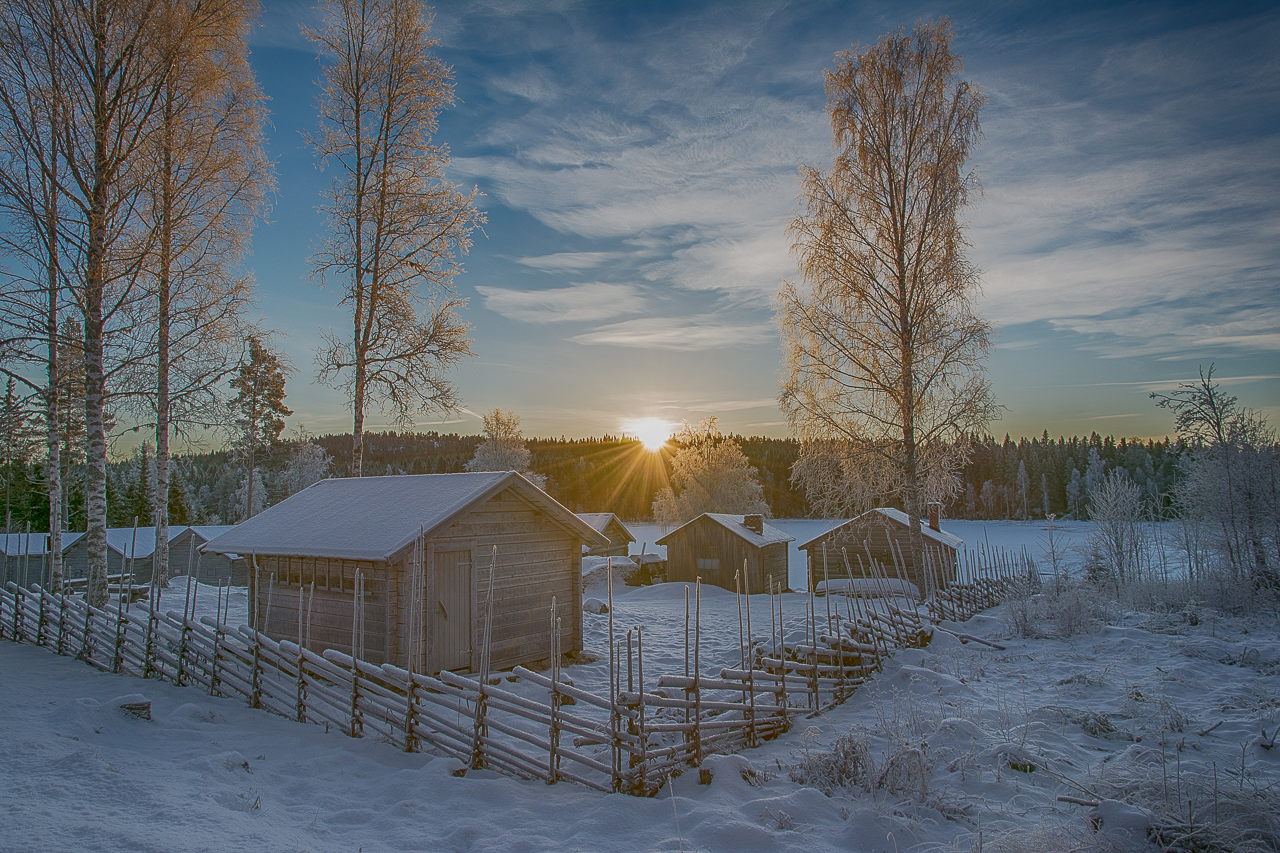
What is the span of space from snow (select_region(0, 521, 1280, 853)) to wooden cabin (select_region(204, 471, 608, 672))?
226 cm

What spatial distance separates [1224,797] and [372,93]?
1743 cm

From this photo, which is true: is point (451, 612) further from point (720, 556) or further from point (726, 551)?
point (720, 556)

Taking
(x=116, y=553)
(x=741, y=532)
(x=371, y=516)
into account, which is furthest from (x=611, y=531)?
(x=371, y=516)

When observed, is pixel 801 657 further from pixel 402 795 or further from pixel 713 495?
pixel 713 495

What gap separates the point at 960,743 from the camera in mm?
6984

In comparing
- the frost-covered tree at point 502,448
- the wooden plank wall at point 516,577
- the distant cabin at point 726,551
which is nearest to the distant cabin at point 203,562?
the frost-covered tree at point 502,448

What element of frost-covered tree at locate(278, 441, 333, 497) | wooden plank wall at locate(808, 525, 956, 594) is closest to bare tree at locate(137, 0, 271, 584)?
wooden plank wall at locate(808, 525, 956, 594)

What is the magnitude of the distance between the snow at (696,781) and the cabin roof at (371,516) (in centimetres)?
265

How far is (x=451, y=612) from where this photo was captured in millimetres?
11148

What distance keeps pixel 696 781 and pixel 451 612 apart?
19.9ft

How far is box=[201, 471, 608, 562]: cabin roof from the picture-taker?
1057 cm

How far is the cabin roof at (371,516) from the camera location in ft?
34.7

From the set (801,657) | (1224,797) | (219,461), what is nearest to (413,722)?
(801,657)

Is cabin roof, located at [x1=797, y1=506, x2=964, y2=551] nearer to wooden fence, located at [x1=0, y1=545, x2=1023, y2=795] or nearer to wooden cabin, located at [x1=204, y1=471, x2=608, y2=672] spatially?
wooden fence, located at [x1=0, y1=545, x2=1023, y2=795]
